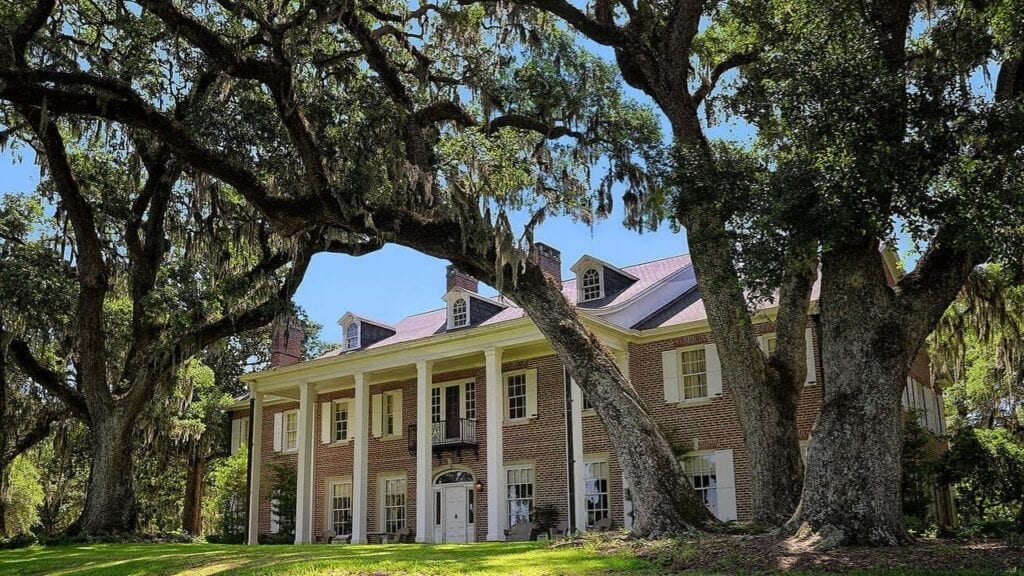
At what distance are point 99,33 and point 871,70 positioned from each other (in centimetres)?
1294

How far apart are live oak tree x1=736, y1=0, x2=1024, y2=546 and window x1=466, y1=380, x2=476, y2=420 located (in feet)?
52.0

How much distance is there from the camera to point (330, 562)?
11.5 metres

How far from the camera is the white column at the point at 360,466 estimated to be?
22984mm

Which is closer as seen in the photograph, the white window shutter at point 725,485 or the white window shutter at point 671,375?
the white window shutter at point 725,485

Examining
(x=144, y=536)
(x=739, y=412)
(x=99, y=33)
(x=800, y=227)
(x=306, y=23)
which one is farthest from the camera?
(x=144, y=536)

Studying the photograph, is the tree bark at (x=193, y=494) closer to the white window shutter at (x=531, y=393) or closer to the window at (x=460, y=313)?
the window at (x=460, y=313)

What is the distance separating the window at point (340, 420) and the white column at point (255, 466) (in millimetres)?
2454

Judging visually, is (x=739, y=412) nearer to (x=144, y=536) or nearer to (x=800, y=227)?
(x=800, y=227)

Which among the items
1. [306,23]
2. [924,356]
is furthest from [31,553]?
[924,356]

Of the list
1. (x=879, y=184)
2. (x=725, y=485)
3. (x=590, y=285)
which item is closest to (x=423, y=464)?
(x=590, y=285)

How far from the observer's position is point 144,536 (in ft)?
64.4

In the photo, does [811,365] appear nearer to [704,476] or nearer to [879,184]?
[704,476]

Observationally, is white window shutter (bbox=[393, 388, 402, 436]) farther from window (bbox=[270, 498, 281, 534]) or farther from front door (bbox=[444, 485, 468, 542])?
window (bbox=[270, 498, 281, 534])

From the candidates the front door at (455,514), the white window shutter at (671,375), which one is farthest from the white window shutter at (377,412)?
the white window shutter at (671,375)
